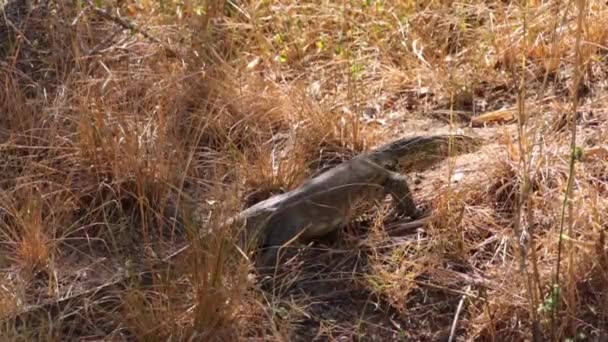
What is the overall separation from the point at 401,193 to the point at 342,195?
9.0 inches

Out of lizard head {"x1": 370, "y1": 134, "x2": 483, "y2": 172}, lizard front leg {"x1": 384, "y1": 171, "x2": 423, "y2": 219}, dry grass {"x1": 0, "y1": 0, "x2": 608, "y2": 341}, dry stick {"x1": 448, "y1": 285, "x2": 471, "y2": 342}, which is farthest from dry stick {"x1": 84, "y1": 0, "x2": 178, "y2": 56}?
dry stick {"x1": 448, "y1": 285, "x2": 471, "y2": 342}

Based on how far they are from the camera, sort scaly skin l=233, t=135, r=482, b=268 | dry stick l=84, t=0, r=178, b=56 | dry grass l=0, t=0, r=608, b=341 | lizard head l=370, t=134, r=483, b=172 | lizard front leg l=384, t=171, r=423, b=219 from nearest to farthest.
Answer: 1. dry grass l=0, t=0, r=608, b=341
2. scaly skin l=233, t=135, r=482, b=268
3. lizard front leg l=384, t=171, r=423, b=219
4. lizard head l=370, t=134, r=483, b=172
5. dry stick l=84, t=0, r=178, b=56

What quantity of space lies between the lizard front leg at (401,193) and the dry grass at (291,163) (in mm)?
77

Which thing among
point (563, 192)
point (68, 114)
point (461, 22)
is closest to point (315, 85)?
point (461, 22)

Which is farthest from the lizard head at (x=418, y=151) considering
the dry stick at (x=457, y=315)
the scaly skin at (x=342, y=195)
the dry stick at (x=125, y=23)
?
the dry stick at (x=125, y=23)

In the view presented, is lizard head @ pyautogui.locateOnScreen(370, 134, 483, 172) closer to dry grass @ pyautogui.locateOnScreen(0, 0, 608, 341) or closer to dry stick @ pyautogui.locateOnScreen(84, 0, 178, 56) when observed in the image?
dry grass @ pyautogui.locateOnScreen(0, 0, 608, 341)

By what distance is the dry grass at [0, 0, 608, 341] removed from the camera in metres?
3.65

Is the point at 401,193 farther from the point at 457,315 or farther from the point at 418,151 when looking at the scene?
the point at 457,315

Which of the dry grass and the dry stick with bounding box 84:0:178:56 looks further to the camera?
the dry stick with bounding box 84:0:178:56

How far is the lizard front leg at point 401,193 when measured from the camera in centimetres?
428

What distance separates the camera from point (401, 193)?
4.30 meters

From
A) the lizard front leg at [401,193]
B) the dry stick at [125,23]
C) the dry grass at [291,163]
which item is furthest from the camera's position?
the dry stick at [125,23]

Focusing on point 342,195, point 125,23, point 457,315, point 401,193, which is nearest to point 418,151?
point 401,193

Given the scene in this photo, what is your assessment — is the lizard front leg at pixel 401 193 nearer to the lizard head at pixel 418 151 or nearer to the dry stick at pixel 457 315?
the lizard head at pixel 418 151
